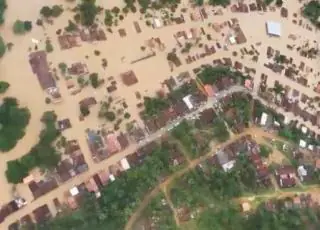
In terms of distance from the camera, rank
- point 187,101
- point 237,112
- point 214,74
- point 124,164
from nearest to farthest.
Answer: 1. point 124,164
2. point 187,101
3. point 237,112
4. point 214,74

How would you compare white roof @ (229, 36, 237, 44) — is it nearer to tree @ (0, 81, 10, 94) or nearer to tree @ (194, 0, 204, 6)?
tree @ (194, 0, 204, 6)

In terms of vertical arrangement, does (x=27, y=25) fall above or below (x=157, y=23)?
above

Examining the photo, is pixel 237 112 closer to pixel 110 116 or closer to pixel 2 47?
pixel 110 116

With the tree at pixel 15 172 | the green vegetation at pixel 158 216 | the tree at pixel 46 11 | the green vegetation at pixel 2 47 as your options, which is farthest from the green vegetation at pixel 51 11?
the green vegetation at pixel 158 216

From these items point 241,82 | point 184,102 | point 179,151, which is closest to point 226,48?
point 241,82

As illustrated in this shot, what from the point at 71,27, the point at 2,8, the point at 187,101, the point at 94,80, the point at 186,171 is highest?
the point at 2,8

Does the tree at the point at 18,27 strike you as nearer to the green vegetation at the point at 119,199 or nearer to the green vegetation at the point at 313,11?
the green vegetation at the point at 119,199

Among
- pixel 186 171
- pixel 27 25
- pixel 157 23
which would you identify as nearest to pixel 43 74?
pixel 27 25
